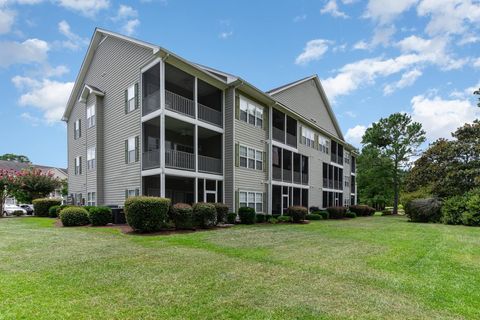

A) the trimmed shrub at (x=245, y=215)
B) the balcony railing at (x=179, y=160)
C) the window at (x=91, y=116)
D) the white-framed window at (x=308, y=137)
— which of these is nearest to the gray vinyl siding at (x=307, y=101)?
the white-framed window at (x=308, y=137)

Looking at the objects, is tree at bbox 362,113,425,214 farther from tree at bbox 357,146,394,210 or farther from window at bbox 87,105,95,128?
window at bbox 87,105,95,128

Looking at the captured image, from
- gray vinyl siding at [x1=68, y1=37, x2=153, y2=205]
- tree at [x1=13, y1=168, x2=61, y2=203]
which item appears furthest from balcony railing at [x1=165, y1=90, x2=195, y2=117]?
tree at [x1=13, y1=168, x2=61, y2=203]

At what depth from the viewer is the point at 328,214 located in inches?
1168

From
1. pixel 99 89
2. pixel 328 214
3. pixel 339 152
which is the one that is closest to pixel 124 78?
pixel 99 89

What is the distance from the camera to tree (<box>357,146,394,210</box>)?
1698 inches

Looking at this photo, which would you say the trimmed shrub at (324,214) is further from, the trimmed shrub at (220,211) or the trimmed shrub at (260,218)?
the trimmed shrub at (220,211)

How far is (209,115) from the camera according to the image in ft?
65.9

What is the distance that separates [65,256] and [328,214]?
2498 centimetres

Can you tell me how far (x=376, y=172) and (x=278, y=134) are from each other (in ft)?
79.3

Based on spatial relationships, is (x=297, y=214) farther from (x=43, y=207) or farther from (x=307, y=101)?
(x=43, y=207)

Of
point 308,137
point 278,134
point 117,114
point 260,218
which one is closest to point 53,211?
point 117,114

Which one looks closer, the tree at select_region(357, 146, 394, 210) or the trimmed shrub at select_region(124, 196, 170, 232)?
the trimmed shrub at select_region(124, 196, 170, 232)

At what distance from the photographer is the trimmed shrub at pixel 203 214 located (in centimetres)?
1565

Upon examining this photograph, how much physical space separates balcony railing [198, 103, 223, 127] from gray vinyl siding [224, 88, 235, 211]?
1.76 ft
